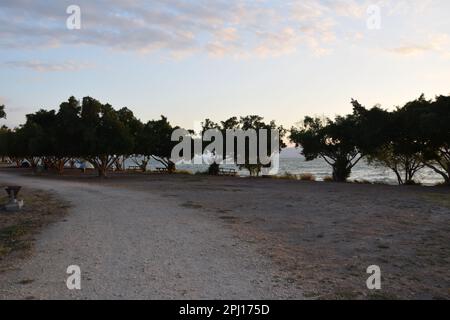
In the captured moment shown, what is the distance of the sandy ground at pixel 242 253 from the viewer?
22.5ft

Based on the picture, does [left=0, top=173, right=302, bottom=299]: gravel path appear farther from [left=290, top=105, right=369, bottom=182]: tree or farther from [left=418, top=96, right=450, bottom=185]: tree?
[left=290, top=105, right=369, bottom=182]: tree

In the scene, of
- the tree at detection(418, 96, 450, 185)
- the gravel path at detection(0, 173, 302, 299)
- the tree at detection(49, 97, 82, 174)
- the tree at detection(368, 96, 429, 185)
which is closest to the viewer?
the gravel path at detection(0, 173, 302, 299)

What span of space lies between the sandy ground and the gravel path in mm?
22

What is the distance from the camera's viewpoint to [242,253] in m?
9.26

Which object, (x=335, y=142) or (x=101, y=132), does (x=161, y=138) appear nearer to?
(x=101, y=132)

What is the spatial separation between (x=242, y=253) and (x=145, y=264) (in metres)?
2.30

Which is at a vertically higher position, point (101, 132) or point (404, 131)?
point (101, 132)

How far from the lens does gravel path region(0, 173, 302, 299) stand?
6.65 meters

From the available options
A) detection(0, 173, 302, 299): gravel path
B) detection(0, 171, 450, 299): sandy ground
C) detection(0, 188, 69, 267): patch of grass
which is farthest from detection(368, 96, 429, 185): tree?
detection(0, 188, 69, 267): patch of grass

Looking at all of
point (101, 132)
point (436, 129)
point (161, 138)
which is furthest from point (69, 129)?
point (436, 129)

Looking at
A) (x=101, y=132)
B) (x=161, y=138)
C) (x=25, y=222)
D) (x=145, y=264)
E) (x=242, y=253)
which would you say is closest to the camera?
(x=145, y=264)

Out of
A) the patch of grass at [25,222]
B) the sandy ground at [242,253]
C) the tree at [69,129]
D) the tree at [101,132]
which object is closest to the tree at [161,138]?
the tree at [101,132]
